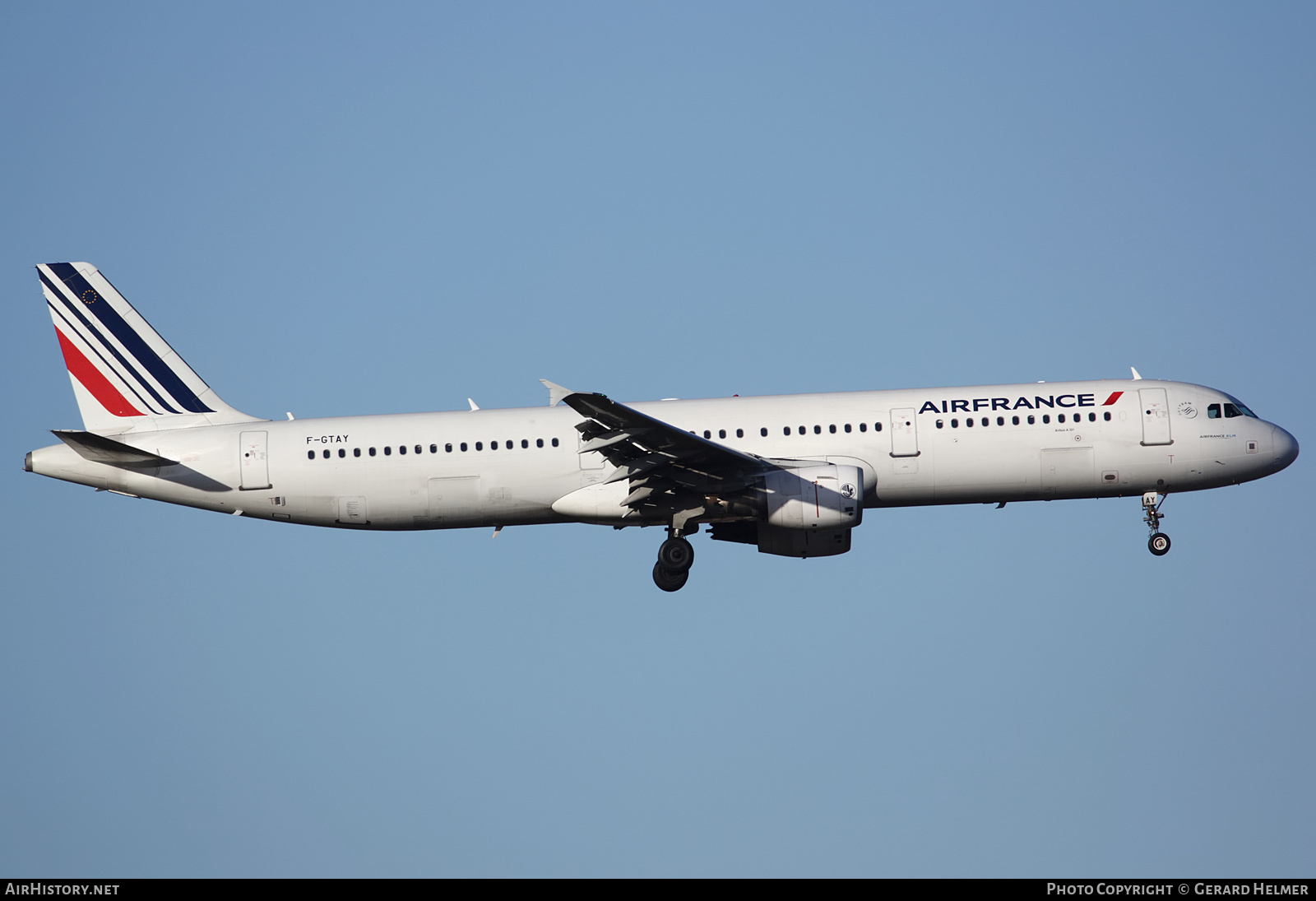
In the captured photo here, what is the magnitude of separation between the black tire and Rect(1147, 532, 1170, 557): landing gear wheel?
40.7 feet

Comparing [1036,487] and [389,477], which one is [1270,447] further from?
[389,477]

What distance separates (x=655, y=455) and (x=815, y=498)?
4190 mm

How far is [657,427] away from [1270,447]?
17286 mm

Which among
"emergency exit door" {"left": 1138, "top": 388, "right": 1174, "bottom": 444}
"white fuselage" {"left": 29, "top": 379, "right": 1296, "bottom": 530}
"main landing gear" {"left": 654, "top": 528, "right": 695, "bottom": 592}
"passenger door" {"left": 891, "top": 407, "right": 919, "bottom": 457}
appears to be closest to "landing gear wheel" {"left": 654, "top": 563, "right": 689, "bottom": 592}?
"main landing gear" {"left": 654, "top": 528, "right": 695, "bottom": 592}

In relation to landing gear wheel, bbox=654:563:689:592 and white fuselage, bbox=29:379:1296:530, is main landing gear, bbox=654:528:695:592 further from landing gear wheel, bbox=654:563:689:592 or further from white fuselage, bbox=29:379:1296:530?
white fuselage, bbox=29:379:1296:530

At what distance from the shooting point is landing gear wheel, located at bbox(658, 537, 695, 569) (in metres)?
39.1

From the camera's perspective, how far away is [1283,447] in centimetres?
4028

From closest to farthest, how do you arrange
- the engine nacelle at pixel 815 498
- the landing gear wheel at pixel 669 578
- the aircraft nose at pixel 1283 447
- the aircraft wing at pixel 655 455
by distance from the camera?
the aircraft wing at pixel 655 455
the engine nacelle at pixel 815 498
the landing gear wheel at pixel 669 578
the aircraft nose at pixel 1283 447

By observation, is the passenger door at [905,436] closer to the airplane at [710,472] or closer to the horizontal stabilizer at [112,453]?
the airplane at [710,472]

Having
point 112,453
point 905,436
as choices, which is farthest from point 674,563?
point 112,453

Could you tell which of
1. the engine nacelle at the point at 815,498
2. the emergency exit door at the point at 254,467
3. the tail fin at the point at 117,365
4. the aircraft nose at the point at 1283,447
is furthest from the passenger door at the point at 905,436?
the tail fin at the point at 117,365

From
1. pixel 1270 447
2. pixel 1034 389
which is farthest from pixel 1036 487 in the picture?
pixel 1270 447

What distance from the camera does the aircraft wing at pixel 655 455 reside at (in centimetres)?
3547

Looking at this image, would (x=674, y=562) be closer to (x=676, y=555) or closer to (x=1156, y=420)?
(x=676, y=555)
